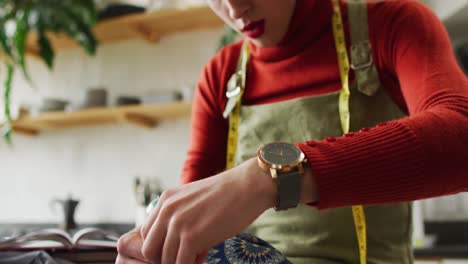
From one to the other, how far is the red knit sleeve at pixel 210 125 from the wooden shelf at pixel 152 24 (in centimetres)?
147

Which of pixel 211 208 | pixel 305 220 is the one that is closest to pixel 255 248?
pixel 211 208

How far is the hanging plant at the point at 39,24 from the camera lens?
236 centimetres

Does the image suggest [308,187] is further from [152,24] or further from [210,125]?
[152,24]

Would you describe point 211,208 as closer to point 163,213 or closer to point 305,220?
point 163,213

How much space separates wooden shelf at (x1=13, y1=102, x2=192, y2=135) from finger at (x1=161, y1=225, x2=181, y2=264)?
6.47ft

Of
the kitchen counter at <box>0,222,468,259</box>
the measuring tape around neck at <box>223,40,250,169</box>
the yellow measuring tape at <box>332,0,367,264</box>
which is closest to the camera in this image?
the yellow measuring tape at <box>332,0,367,264</box>

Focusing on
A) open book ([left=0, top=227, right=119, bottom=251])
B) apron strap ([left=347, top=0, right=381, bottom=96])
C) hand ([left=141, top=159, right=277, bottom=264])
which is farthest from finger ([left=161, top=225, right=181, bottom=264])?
apron strap ([left=347, top=0, right=381, bottom=96])

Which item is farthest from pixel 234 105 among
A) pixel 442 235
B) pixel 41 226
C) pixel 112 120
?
pixel 41 226

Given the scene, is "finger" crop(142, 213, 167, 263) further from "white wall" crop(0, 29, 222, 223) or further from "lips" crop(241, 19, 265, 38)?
"white wall" crop(0, 29, 222, 223)

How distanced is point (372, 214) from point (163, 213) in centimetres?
47

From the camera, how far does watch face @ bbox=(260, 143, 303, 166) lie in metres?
0.53

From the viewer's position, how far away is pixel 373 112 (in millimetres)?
→ 870

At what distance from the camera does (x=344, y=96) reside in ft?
2.88

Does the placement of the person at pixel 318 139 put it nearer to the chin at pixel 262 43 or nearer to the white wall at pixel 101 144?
the chin at pixel 262 43
